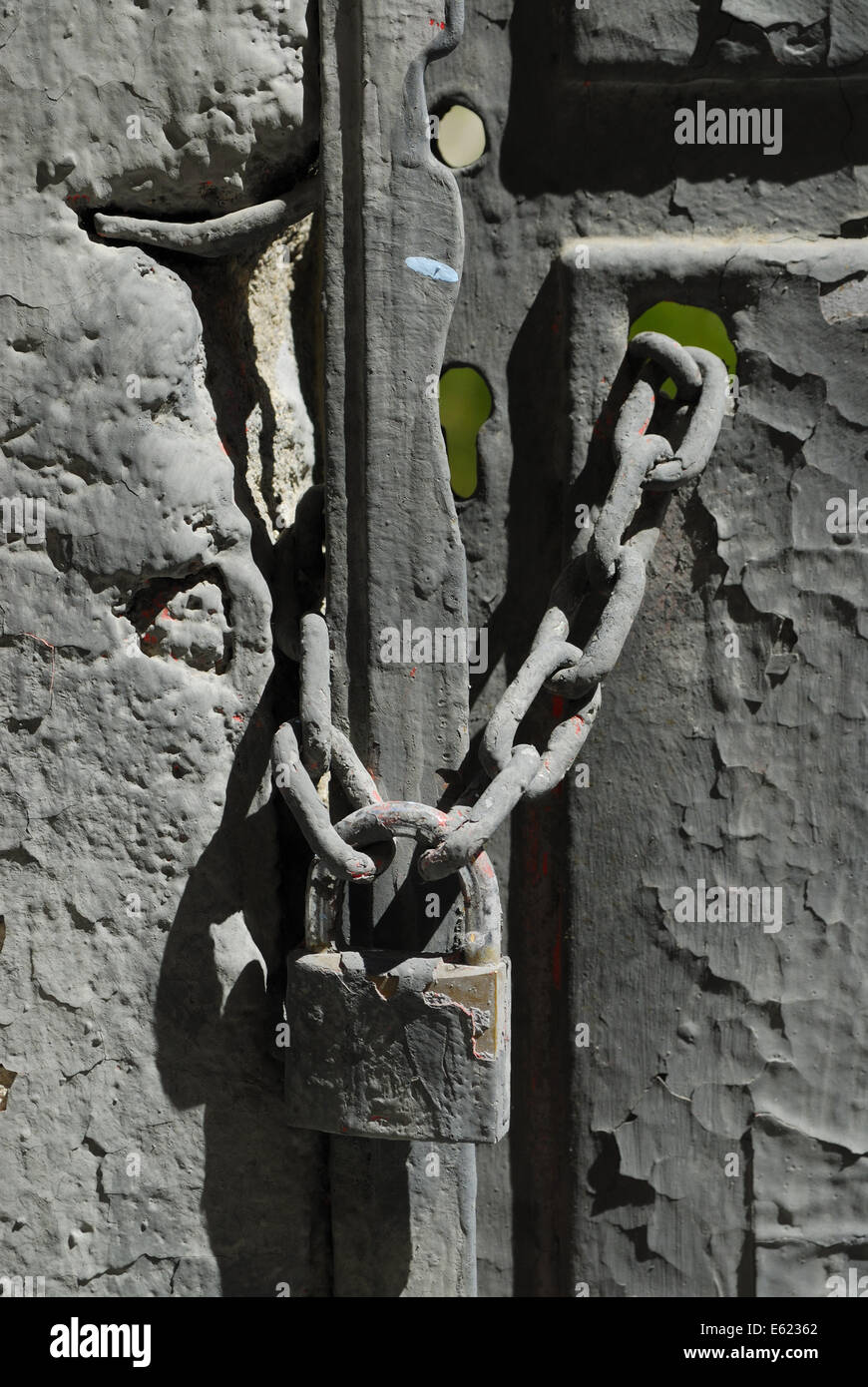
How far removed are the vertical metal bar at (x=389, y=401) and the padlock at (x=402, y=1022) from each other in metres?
0.07

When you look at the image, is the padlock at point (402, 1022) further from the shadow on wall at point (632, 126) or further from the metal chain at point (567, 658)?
the shadow on wall at point (632, 126)

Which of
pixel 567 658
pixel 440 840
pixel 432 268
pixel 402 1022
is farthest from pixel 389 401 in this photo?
pixel 402 1022

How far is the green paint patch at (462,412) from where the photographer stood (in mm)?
1183

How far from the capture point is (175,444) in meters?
1.11

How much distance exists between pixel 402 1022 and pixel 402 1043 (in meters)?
0.02

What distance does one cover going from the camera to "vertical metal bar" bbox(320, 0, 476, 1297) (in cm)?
106

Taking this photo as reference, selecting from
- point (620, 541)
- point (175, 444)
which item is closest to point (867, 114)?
point (620, 541)

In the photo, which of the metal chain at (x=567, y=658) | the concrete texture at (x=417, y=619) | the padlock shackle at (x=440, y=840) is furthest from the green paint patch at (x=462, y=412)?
the padlock shackle at (x=440, y=840)

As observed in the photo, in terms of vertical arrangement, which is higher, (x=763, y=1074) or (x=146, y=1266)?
(x=763, y=1074)

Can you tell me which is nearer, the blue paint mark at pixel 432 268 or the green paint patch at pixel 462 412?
the blue paint mark at pixel 432 268

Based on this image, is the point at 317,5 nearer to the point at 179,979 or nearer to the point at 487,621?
the point at 487,621

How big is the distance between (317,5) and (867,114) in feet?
1.58

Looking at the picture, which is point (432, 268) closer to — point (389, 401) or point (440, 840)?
point (389, 401)

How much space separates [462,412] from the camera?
1471mm
